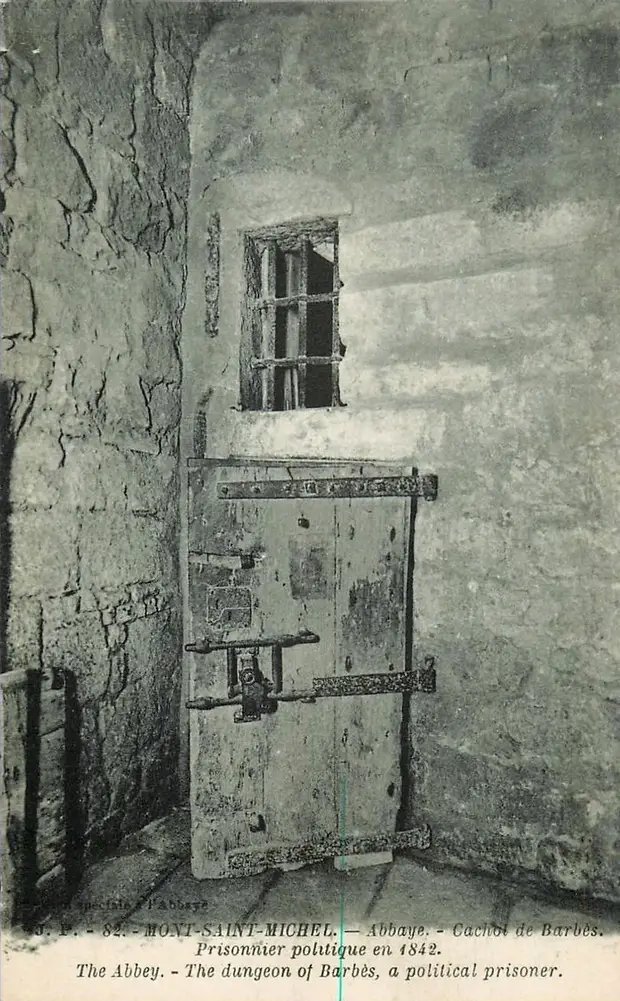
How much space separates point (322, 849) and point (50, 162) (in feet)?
8.70

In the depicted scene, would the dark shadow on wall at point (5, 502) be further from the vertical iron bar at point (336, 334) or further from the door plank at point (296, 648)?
the vertical iron bar at point (336, 334)

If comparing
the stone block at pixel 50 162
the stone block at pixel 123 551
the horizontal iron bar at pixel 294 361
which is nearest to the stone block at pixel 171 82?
the stone block at pixel 50 162

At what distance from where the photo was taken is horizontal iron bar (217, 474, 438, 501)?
2.37 metres

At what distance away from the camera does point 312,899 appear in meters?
2.30

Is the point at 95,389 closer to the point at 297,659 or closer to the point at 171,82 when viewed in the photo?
the point at 297,659

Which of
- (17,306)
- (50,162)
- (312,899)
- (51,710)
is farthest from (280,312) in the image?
(312,899)

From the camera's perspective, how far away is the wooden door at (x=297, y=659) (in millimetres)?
2379

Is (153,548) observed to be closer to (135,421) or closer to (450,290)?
(135,421)

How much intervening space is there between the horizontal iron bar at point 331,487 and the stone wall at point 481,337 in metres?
0.12

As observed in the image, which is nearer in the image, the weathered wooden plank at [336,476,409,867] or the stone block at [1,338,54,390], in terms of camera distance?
the stone block at [1,338,54,390]

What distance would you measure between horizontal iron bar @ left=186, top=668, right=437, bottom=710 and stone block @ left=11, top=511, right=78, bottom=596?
655 mm

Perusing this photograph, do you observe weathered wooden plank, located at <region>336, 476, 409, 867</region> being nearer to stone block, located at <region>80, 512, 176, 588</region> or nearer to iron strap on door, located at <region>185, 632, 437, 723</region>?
iron strap on door, located at <region>185, 632, 437, 723</region>

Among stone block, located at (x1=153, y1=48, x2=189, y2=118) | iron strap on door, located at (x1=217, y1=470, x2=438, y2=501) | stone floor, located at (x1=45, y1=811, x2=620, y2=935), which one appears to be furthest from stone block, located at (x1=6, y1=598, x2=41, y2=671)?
stone block, located at (x1=153, y1=48, x2=189, y2=118)

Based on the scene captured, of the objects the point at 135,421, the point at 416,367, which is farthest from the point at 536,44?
the point at 135,421
